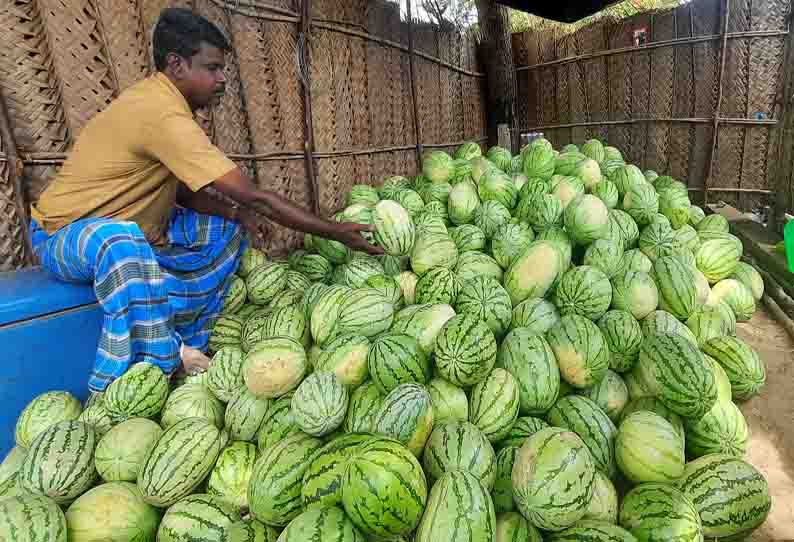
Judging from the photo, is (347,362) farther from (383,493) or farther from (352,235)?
(352,235)

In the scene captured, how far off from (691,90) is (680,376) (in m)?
6.52

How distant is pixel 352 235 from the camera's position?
3012mm

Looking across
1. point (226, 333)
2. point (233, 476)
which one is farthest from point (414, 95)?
point (233, 476)

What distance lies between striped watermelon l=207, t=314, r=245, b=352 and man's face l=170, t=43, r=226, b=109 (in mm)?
1386

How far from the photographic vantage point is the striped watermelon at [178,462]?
5.94ft

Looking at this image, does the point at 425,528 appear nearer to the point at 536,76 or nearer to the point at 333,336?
the point at 333,336

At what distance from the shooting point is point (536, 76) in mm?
8961

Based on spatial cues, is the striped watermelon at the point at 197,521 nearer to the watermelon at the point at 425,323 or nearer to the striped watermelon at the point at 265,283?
the watermelon at the point at 425,323

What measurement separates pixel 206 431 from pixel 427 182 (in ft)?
10.3

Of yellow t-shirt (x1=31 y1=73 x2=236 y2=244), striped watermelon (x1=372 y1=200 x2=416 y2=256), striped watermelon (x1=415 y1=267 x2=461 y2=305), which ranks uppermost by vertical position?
yellow t-shirt (x1=31 y1=73 x2=236 y2=244)

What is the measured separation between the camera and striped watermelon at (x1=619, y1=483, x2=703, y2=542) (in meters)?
1.54

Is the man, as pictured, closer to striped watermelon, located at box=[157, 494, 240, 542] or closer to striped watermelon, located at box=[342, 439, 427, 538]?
striped watermelon, located at box=[157, 494, 240, 542]

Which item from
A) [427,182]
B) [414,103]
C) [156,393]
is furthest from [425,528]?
[414,103]

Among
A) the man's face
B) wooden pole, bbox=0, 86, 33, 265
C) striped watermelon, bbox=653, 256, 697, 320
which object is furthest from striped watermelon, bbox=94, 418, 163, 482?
striped watermelon, bbox=653, 256, 697, 320
